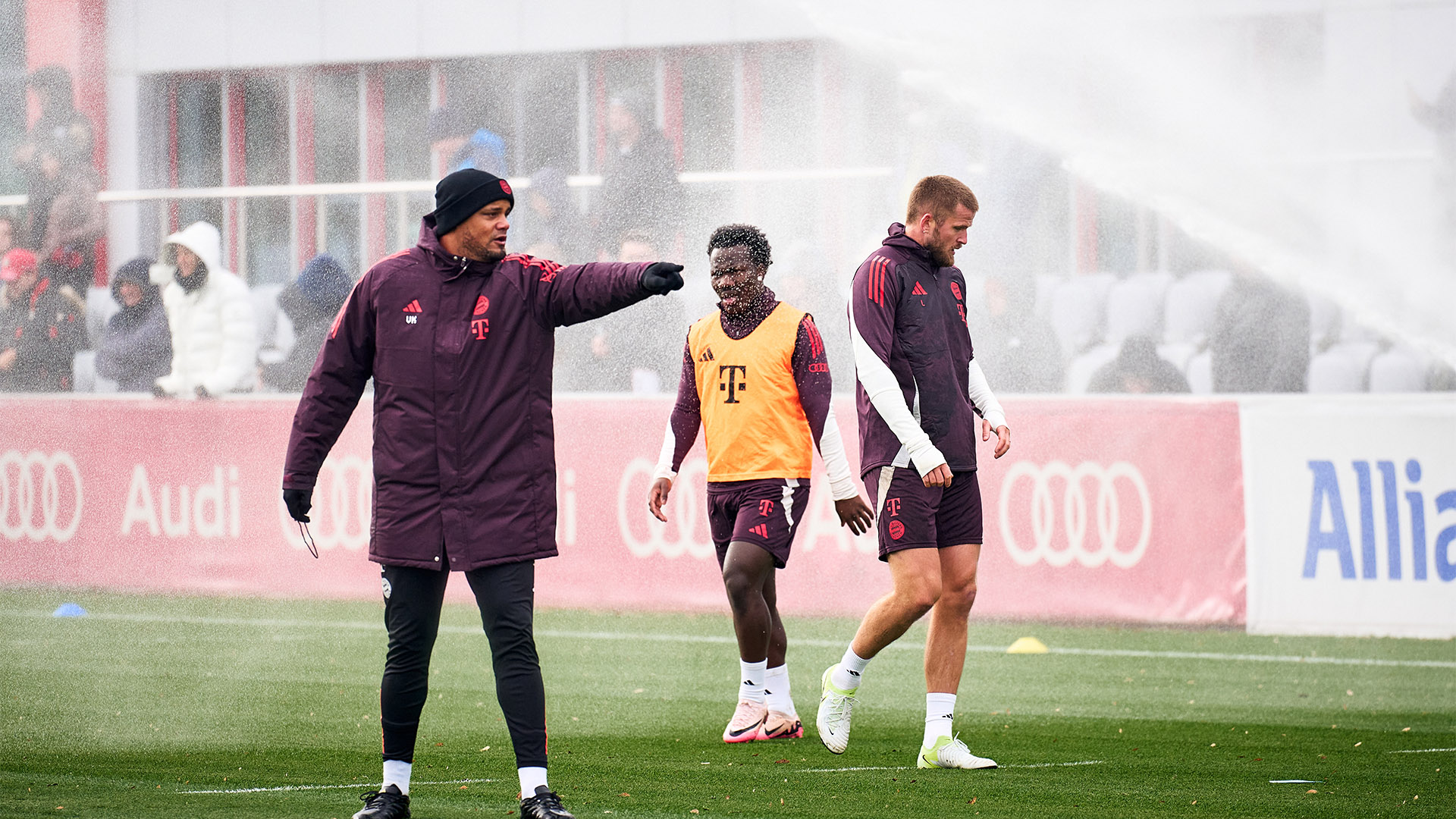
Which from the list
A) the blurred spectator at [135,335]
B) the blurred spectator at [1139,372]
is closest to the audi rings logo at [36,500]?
the blurred spectator at [135,335]

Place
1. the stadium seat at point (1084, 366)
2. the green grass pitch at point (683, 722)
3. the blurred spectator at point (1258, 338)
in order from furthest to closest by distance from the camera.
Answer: the stadium seat at point (1084, 366) < the blurred spectator at point (1258, 338) < the green grass pitch at point (683, 722)

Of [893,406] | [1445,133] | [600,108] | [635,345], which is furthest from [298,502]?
[1445,133]

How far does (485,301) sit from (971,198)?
72.2 inches

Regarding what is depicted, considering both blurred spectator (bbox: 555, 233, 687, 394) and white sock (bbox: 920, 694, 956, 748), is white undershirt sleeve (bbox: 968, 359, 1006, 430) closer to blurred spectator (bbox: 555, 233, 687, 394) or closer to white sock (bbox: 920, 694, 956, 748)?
white sock (bbox: 920, 694, 956, 748)

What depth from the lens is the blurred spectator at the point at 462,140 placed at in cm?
1095

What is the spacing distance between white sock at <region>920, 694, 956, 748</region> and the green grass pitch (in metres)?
0.14

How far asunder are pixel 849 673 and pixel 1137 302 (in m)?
6.26

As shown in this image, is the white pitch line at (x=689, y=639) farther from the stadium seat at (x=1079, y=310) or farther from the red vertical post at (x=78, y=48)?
the stadium seat at (x=1079, y=310)

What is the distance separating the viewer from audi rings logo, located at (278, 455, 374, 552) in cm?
1067

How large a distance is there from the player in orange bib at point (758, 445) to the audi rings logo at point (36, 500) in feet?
17.7

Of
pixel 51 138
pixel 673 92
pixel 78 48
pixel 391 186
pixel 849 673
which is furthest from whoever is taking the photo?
pixel 673 92

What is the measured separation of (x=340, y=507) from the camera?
10719 millimetres

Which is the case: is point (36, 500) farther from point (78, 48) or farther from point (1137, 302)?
point (1137, 302)

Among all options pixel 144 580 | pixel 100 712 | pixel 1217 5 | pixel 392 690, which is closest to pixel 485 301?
pixel 392 690
